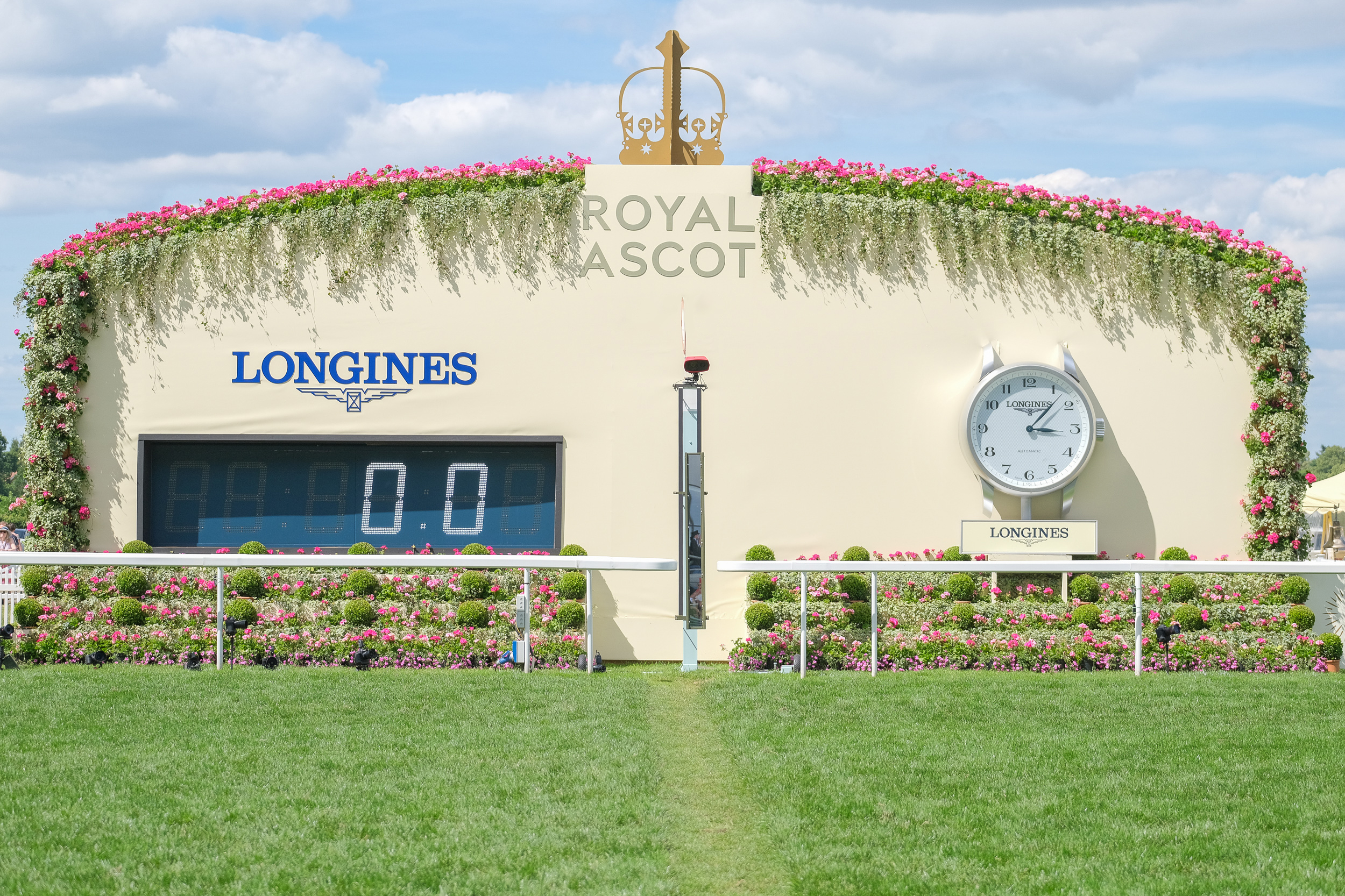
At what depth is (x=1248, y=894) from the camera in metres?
5.19

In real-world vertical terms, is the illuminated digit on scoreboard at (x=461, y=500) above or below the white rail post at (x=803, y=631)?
above

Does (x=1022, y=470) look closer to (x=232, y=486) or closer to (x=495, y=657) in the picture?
(x=495, y=657)

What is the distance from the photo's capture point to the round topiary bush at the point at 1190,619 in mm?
11047

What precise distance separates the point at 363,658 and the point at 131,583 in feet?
8.09

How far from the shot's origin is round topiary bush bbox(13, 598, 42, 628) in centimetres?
1115

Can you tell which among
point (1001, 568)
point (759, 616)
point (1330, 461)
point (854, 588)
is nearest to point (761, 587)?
point (759, 616)

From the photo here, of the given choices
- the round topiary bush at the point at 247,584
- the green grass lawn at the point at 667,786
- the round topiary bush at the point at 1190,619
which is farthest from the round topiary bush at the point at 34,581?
the round topiary bush at the point at 1190,619

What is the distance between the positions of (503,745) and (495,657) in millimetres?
3355

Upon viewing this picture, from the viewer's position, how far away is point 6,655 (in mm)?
10688

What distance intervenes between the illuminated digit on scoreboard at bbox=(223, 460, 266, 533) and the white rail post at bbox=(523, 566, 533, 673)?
3.45 metres

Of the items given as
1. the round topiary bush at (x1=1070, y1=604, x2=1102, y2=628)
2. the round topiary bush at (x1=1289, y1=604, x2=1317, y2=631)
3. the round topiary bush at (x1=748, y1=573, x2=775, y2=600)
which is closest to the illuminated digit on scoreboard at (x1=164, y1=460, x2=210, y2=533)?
the round topiary bush at (x1=748, y1=573, x2=775, y2=600)

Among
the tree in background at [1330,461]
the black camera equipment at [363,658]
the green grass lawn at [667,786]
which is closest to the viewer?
the green grass lawn at [667,786]

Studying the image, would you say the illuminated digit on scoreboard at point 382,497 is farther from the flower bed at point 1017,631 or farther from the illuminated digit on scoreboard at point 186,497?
the flower bed at point 1017,631

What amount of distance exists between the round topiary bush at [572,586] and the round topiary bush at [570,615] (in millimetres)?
211
